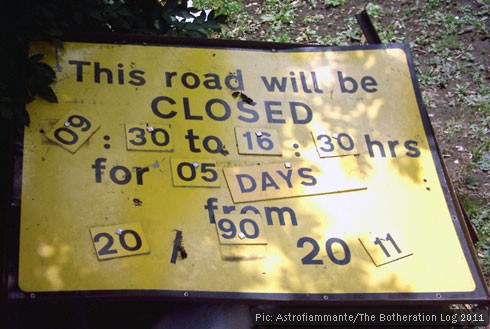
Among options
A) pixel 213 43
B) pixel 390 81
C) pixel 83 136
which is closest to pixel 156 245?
pixel 83 136

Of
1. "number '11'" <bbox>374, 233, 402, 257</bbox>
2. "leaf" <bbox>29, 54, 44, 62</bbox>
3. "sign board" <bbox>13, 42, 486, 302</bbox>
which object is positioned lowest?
"number '11'" <bbox>374, 233, 402, 257</bbox>

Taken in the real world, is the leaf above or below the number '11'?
above

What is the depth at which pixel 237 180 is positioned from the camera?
120 inches

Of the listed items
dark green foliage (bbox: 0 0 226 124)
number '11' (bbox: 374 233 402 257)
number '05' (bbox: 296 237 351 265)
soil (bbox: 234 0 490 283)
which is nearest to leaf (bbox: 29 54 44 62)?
dark green foliage (bbox: 0 0 226 124)

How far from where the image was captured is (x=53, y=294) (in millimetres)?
2555

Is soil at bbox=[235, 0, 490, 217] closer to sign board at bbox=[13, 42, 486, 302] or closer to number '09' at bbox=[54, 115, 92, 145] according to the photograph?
sign board at bbox=[13, 42, 486, 302]

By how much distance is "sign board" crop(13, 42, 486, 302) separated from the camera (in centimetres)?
273

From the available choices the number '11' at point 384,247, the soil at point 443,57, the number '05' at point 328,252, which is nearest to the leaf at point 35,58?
the number '05' at point 328,252

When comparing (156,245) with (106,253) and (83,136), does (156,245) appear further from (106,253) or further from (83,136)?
(83,136)

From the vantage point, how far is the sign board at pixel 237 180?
2.73 metres

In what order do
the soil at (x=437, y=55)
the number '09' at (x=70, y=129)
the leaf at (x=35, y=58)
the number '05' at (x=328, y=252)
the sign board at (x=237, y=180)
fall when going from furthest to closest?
the soil at (x=437, y=55), the leaf at (x=35, y=58), the number '09' at (x=70, y=129), the number '05' at (x=328, y=252), the sign board at (x=237, y=180)

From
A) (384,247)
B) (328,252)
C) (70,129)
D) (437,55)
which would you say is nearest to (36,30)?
(70,129)

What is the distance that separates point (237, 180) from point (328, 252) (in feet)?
1.84

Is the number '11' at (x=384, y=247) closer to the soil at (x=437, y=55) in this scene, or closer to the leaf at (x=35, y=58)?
the soil at (x=437, y=55)
